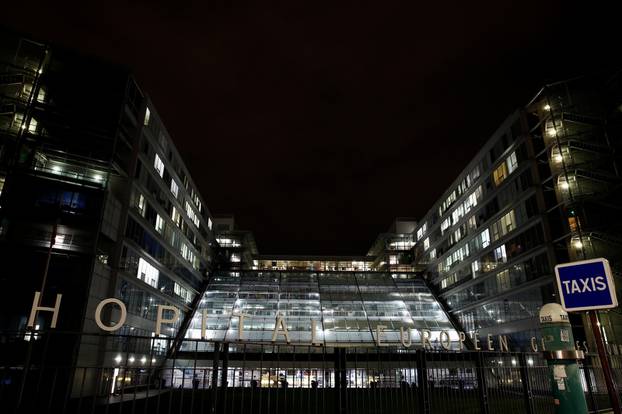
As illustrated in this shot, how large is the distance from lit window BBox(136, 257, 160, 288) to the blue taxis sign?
37.7m

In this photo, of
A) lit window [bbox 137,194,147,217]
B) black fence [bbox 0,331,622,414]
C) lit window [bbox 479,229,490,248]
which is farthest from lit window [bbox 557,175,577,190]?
lit window [bbox 137,194,147,217]

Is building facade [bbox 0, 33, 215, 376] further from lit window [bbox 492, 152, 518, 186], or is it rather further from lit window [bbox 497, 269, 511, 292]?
lit window [bbox 492, 152, 518, 186]

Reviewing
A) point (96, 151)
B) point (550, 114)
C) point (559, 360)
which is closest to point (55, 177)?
point (96, 151)

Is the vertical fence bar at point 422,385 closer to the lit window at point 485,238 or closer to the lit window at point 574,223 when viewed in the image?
the lit window at point 574,223

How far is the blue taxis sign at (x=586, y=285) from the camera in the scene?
5.47 m

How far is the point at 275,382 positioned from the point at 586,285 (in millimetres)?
9549

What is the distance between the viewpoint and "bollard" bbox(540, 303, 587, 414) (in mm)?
6488

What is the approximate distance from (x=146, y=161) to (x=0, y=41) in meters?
14.4

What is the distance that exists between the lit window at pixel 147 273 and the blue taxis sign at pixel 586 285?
3765 centimetres

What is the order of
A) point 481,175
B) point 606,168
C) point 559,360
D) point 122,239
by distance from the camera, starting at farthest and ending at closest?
point 481,175 < point 606,168 < point 122,239 < point 559,360

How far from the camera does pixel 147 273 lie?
130 ft

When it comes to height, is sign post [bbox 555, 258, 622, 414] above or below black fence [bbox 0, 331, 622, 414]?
above

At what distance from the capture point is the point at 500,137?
4594cm

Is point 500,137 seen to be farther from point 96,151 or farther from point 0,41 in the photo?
point 0,41
